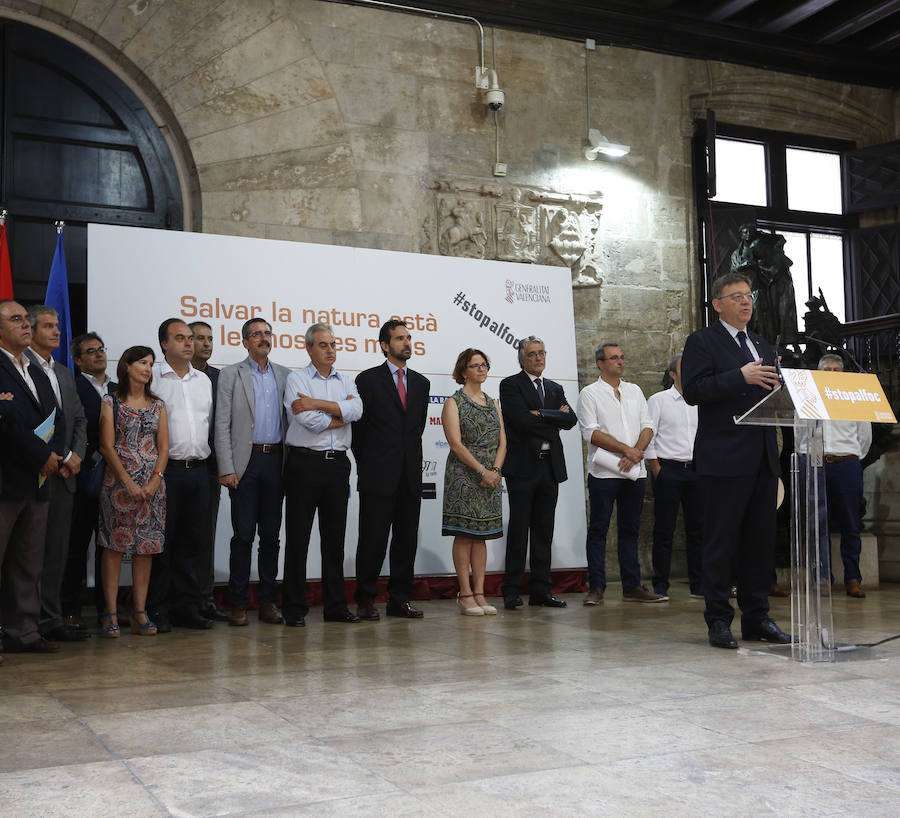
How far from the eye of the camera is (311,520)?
5.77 m

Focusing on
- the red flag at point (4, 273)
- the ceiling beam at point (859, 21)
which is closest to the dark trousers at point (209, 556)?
the red flag at point (4, 273)

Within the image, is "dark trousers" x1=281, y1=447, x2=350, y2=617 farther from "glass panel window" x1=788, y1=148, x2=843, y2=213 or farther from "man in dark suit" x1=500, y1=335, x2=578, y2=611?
"glass panel window" x1=788, y1=148, x2=843, y2=213

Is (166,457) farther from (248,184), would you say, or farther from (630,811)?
(630,811)

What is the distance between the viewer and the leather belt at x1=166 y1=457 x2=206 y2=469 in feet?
18.1

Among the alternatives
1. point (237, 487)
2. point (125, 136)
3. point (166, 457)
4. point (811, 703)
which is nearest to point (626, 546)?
point (237, 487)

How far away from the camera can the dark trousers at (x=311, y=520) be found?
566cm

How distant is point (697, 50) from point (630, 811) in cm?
840

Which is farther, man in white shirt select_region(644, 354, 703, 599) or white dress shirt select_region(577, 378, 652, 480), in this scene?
man in white shirt select_region(644, 354, 703, 599)

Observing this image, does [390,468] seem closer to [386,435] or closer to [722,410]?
[386,435]

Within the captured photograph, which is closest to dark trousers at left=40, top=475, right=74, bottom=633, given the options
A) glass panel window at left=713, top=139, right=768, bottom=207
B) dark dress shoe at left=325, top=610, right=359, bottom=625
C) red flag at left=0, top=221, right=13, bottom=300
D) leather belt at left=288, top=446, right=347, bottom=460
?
leather belt at left=288, top=446, right=347, bottom=460

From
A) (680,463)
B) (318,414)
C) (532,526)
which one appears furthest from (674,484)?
(318,414)

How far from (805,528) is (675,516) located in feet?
9.00

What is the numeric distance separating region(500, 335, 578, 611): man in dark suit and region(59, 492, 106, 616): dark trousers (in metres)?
2.35

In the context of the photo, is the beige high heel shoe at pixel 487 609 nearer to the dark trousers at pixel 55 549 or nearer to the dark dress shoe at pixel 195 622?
the dark dress shoe at pixel 195 622
